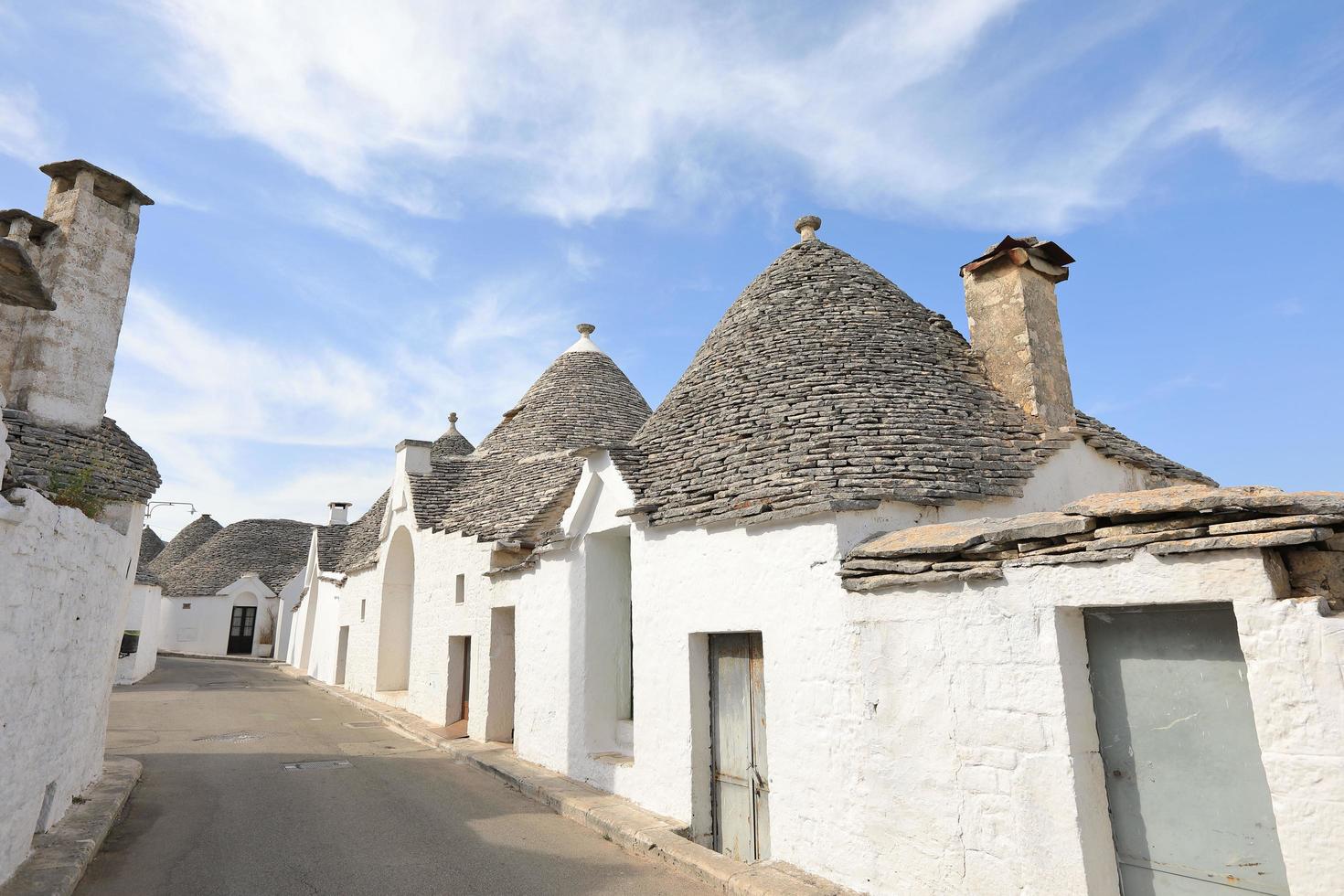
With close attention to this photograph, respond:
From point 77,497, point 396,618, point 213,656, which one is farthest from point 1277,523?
point 213,656

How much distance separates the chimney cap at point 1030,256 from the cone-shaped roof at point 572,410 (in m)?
8.60

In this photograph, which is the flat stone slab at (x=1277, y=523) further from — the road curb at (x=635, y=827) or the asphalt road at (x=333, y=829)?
the asphalt road at (x=333, y=829)

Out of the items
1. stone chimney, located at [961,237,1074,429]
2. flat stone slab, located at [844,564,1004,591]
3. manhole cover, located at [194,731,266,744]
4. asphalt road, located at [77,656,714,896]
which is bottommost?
asphalt road, located at [77,656,714,896]

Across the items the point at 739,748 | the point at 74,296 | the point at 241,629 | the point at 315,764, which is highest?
the point at 74,296

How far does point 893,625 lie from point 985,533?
38.4 inches

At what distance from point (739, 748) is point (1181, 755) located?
3.68 metres

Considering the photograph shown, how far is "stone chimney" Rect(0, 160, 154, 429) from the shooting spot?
869cm

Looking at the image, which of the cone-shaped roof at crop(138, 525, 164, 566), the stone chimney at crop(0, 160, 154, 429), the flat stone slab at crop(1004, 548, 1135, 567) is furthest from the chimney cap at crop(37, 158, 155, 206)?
the cone-shaped roof at crop(138, 525, 164, 566)

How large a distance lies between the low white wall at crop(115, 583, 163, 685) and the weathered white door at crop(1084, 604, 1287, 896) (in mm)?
23355

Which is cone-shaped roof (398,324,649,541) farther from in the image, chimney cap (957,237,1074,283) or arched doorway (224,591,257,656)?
arched doorway (224,591,257,656)

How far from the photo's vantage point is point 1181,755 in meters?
4.18

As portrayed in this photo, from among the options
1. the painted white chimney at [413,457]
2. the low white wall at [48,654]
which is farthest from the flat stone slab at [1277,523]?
the painted white chimney at [413,457]

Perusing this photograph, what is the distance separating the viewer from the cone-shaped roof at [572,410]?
51.1 feet

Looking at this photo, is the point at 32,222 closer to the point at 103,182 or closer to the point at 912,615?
the point at 103,182
